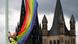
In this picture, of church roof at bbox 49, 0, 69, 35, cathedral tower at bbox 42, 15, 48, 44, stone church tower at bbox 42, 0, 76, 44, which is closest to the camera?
cathedral tower at bbox 42, 15, 48, 44

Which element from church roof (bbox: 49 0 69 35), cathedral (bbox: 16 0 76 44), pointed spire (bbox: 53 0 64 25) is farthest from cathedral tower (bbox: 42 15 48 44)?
pointed spire (bbox: 53 0 64 25)

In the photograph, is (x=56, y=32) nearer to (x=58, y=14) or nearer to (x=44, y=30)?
(x=44, y=30)

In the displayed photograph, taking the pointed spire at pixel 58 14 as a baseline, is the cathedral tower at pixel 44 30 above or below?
below

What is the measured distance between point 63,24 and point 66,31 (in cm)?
158

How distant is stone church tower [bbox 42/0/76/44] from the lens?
1218 inches

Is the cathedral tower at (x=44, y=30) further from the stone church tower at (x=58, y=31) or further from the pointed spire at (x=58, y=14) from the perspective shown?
the pointed spire at (x=58, y=14)

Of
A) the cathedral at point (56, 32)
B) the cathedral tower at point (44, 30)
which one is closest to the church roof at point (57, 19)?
the cathedral at point (56, 32)

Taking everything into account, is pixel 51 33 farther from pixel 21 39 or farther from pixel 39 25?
pixel 21 39

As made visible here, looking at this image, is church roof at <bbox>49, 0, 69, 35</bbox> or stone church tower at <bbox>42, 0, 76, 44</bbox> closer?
stone church tower at <bbox>42, 0, 76, 44</bbox>

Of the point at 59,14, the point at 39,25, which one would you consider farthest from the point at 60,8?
the point at 39,25

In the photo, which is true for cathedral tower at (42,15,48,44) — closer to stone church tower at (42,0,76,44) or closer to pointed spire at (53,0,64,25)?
stone church tower at (42,0,76,44)

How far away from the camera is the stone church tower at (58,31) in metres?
30.9

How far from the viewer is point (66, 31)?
32.1 meters

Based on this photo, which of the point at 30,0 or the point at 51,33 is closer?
the point at 30,0
